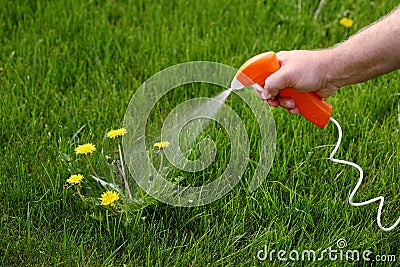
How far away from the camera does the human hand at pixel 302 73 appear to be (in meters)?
1.71

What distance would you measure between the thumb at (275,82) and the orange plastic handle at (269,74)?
2 cm

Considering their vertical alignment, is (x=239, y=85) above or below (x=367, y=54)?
below

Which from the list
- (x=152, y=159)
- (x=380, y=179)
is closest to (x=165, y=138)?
(x=152, y=159)

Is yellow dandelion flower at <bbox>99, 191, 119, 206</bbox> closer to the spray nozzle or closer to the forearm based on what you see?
the spray nozzle

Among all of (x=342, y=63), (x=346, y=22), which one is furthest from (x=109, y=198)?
(x=346, y=22)

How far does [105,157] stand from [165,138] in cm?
22

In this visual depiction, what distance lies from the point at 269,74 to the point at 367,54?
0.98 feet

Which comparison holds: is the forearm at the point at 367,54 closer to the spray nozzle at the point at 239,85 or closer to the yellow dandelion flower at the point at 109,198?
the spray nozzle at the point at 239,85

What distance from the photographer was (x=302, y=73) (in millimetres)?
1725

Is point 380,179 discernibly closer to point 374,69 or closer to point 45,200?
point 374,69

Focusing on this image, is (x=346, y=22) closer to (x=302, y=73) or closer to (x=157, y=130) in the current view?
(x=157, y=130)

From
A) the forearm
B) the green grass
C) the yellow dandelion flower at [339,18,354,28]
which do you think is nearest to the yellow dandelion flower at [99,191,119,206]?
the green grass

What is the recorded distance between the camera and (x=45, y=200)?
6.38ft

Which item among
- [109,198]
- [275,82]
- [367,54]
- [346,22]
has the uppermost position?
[367,54]
